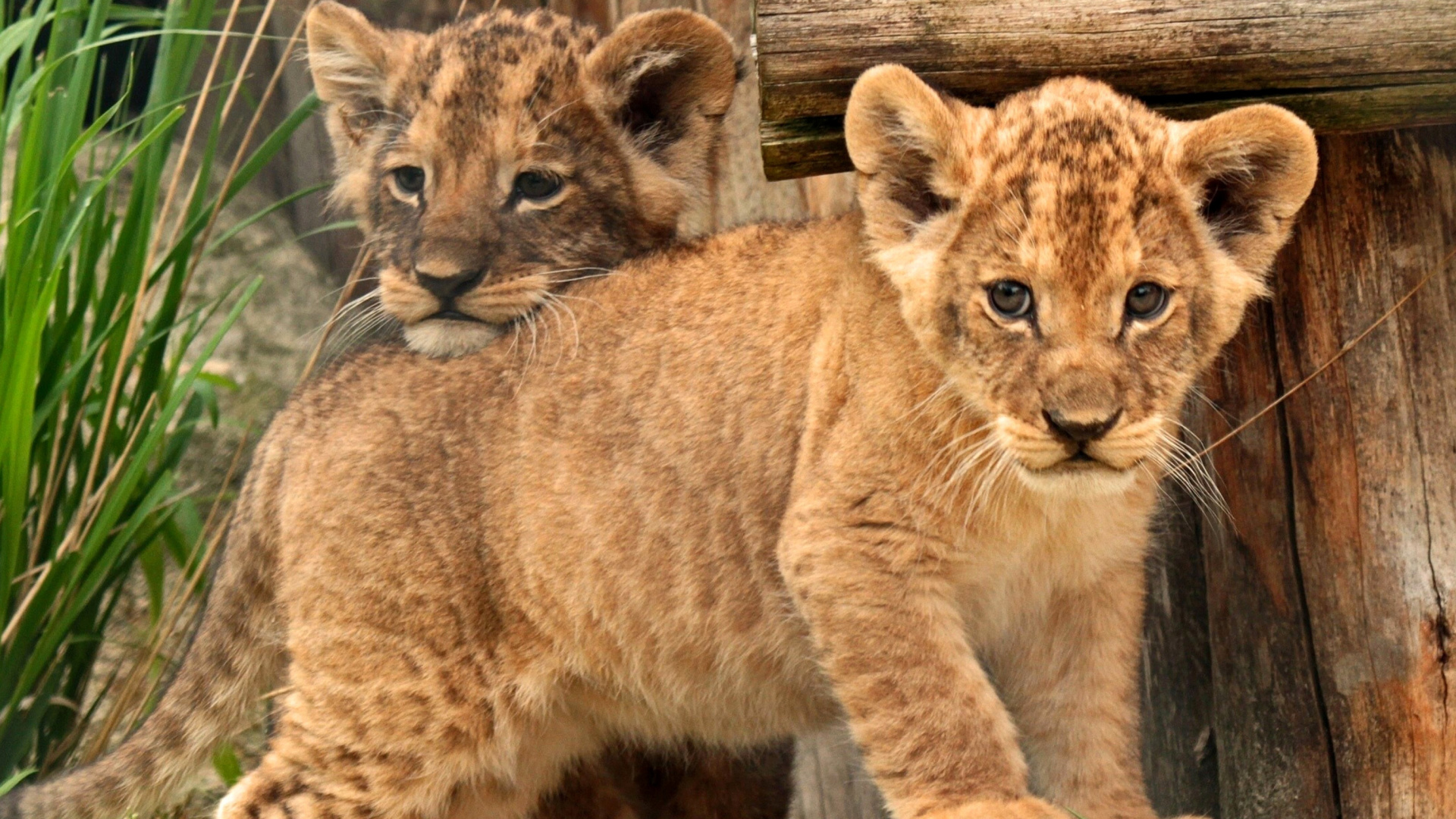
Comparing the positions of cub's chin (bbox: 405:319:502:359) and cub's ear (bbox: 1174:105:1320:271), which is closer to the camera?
cub's ear (bbox: 1174:105:1320:271)

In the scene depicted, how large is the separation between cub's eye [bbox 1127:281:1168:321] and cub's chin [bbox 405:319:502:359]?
5.75 ft

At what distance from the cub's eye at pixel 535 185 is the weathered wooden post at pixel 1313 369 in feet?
3.38

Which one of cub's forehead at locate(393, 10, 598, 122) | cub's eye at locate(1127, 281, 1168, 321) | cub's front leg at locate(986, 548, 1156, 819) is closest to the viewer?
cub's eye at locate(1127, 281, 1168, 321)

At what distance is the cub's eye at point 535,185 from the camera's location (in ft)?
14.2

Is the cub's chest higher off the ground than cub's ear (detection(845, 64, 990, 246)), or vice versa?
cub's ear (detection(845, 64, 990, 246))

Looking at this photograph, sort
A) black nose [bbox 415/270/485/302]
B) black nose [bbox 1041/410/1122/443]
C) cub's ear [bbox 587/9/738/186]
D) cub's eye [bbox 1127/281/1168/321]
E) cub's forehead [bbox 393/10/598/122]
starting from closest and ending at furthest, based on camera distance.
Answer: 1. black nose [bbox 1041/410/1122/443]
2. cub's eye [bbox 1127/281/1168/321]
3. black nose [bbox 415/270/485/302]
4. cub's ear [bbox 587/9/738/186]
5. cub's forehead [bbox 393/10/598/122]

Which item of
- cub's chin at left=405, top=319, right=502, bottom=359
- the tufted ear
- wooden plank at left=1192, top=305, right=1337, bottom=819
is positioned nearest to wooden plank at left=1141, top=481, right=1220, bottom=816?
wooden plank at left=1192, top=305, right=1337, bottom=819

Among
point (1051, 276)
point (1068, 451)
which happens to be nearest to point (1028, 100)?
point (1051, 276)

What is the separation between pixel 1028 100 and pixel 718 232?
3.92ft

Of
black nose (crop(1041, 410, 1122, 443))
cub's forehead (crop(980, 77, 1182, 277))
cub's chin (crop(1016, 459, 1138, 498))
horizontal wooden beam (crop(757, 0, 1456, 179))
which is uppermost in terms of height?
horizontal wooden beam (crop(757, 0, 1456, 179))

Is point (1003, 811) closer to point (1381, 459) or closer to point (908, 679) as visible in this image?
point (908, 679)

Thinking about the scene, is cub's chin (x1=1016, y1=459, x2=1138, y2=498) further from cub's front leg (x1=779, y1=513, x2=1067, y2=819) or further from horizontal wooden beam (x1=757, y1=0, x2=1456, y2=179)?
horizontal wooden beam (x1=757, y1=0, x2=1456, y2=179)

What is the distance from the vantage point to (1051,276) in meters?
3.04

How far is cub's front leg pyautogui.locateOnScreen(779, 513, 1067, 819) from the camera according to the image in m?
3.30
